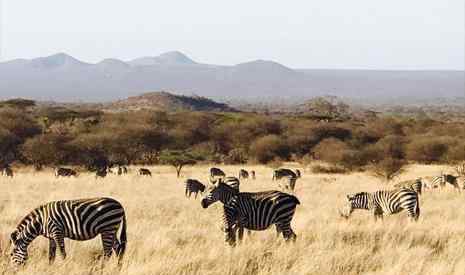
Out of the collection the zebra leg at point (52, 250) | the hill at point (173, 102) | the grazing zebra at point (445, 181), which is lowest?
the hill at point (173, 102)

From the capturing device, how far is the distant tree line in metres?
43.3

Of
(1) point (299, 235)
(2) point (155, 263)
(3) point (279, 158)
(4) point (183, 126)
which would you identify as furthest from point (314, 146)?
(2) point (155, 263)

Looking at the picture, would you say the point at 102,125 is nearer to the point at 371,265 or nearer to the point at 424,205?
the point at 424,205

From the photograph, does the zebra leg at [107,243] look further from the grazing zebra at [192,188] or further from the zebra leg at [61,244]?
the grazing zebra at [192,188]

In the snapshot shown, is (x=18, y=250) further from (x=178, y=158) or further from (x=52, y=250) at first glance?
(x=178, y=158)

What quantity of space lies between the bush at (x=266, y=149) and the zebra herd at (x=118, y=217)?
114ft

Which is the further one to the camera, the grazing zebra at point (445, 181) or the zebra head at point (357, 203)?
the grazing zebra at point (445, 181)

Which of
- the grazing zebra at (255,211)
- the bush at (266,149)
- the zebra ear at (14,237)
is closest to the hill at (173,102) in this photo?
the bush at (266,149)

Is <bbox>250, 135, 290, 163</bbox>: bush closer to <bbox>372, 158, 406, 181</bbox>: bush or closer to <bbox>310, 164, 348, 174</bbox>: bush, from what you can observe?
<bbox>310, 164, 348, 174</bbox>: bush

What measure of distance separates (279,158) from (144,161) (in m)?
10.3

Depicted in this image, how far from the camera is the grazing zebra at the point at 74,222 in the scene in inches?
356

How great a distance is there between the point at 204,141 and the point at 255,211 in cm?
4494

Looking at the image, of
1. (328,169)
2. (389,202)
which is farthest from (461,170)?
(389,202)

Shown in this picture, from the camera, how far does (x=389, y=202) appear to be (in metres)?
14.7
